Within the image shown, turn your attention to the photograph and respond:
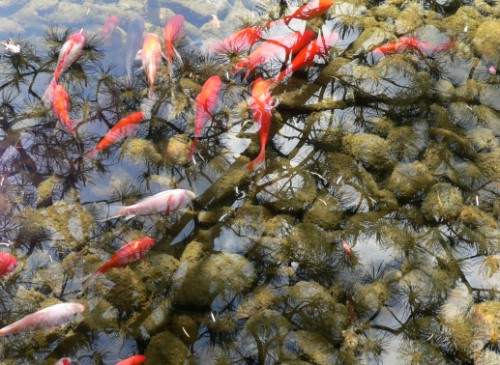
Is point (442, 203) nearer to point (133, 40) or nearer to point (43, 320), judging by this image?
point (43, 320)

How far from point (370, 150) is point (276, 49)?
0.85 metres

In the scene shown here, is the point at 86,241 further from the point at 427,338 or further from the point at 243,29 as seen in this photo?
the point at 243,29

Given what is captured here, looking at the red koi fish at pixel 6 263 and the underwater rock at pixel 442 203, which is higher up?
the underwater rock at pixel 442 203

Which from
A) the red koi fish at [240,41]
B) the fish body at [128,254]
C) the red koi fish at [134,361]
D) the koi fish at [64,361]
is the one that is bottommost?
the koi fish at [64,361]

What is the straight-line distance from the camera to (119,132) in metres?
1.99

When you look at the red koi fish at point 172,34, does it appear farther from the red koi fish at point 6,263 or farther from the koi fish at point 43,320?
the koi fish at point 43,320

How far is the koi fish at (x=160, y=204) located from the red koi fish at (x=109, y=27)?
3.95ft

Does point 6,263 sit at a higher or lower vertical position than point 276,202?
lower

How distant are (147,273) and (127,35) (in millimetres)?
1552

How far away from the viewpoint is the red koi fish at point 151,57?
85.8 inches

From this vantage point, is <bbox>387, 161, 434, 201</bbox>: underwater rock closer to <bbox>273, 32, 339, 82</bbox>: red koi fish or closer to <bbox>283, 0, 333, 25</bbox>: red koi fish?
<bbox>273, 32, 339, 82</bbox>: red koi fish

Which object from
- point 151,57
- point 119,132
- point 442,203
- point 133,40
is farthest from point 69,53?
point 442,203

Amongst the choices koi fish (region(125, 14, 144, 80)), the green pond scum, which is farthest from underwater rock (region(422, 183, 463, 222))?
koi fish (region(125, 14, 144, 80))

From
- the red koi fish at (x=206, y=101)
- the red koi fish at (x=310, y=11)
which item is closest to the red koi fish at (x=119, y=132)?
the red koi fish at (x=206, y=101)
